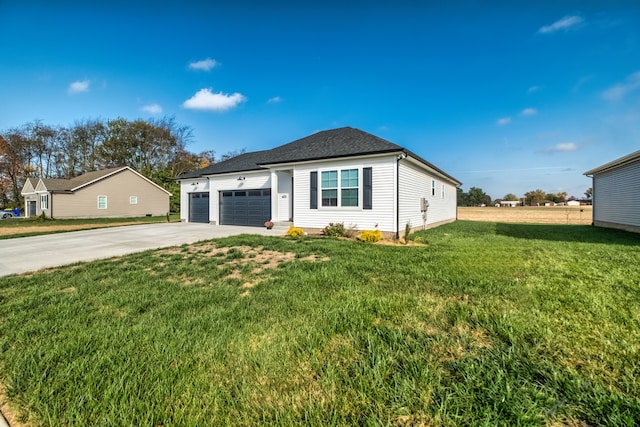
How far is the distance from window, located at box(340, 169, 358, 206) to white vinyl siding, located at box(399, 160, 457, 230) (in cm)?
179

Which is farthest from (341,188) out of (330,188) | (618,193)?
(618,193)

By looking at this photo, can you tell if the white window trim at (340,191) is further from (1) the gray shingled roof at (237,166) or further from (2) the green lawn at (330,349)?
(2) the green lawn at (330,349)

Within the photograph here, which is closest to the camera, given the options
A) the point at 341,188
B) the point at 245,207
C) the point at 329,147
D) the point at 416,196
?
the point at 341,188

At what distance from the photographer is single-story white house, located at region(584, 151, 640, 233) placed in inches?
448

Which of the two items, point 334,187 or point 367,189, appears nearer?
point 367,189

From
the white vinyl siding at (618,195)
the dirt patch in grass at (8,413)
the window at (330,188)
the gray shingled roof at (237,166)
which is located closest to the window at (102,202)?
the gray shingled roof at (237,166)

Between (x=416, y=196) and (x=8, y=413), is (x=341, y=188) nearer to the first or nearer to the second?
(x=416, y=196)

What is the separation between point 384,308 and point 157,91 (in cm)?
1919

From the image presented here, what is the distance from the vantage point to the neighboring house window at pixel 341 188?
34.5 feet

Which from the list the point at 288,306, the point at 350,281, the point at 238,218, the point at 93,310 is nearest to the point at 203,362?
the point at 288,306

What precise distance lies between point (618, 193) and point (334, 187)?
47.4ft

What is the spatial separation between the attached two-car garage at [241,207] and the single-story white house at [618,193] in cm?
1677

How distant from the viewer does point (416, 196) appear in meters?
12.0

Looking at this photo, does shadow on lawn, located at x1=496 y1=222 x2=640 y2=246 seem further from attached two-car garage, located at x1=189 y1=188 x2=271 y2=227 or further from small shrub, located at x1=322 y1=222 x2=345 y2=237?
attached two-car garage, located at x1=189 y1=188 x2=271 y2=227
